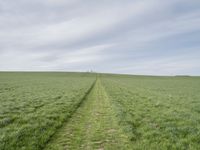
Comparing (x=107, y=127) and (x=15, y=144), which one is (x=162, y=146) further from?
(x=15, y=144)

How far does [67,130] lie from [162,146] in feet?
14.0

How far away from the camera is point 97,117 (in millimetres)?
11719

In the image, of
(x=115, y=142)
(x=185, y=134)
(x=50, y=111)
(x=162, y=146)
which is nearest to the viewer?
(x=162, y=146)

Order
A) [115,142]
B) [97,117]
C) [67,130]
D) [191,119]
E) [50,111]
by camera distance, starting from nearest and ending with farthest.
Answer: [115,142] → [67,130] → [191,119] → [97,117] → [50,111]

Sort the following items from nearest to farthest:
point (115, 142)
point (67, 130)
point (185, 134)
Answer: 1. point (115, 142)
2. point (185, 134)
3. point (67, 130)

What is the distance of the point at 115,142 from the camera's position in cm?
755

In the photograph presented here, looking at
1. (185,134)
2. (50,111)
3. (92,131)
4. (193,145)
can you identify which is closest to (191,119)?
(185,134)

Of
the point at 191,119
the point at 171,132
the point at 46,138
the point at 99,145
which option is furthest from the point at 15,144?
the point at 191,119

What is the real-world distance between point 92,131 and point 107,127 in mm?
1084

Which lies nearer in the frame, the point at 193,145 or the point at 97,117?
the point at 193,145

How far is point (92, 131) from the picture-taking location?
8828mm

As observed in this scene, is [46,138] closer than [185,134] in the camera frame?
Yes

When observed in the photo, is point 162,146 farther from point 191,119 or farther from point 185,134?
point 191,119

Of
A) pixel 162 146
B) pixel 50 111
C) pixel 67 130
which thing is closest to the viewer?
pixel 162 146
